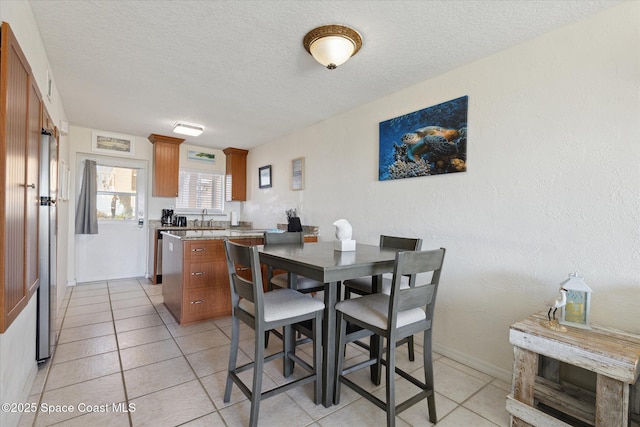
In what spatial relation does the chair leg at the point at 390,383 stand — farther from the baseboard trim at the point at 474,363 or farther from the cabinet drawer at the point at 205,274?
the cabinet drawer at the point at 205,274

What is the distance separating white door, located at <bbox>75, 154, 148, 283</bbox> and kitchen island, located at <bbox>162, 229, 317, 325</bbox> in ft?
7.35

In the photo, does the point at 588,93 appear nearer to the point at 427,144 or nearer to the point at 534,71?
the point at 534,71

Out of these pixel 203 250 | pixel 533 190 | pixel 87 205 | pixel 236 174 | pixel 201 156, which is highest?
pixel 201 156

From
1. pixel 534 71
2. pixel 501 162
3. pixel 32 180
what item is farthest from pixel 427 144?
pixel 32 180

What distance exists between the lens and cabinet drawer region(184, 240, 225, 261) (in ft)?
9.79

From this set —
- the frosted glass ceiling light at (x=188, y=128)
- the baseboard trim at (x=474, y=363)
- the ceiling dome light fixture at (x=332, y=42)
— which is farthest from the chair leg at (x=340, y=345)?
the frosted glass ceiling light at (x=188, y=128)

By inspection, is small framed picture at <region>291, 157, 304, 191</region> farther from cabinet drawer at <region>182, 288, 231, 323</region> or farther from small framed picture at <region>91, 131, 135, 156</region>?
small framed picture at <region>91, 131, 135, 156</region>

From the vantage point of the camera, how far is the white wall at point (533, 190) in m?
1.70

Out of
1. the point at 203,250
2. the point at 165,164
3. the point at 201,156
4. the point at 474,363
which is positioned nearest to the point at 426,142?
the point at 474,363

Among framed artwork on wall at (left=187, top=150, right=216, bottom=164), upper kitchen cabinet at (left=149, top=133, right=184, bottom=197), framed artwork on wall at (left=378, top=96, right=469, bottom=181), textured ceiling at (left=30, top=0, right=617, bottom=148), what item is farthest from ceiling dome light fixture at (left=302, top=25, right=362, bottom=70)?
framed artwork on wall at (left=187, top=150, right=216, bottom=164)

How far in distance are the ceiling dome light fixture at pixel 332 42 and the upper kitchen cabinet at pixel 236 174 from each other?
3833 millimetres

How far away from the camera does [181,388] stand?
193cm

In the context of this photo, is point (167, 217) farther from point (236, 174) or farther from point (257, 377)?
point (257, 377)

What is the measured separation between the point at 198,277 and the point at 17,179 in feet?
5.91
